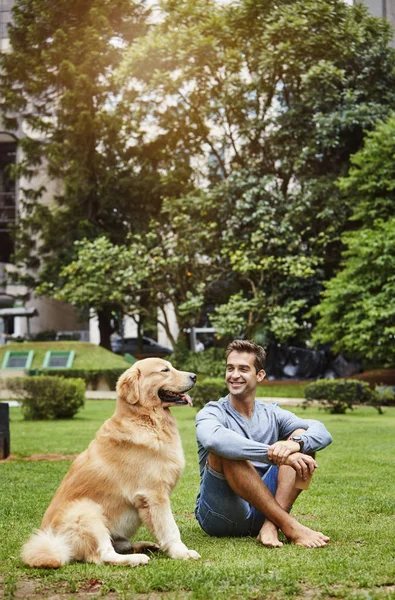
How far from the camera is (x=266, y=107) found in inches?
1254

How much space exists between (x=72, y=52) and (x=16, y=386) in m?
22.4

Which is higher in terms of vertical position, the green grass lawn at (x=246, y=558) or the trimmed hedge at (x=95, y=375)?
the green grass lawn at (x=246, y=558)

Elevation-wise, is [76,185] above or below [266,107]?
below

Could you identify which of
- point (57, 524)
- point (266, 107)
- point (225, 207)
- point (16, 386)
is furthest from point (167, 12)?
point (57, 524)

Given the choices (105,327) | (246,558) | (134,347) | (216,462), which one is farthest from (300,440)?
(134,347)

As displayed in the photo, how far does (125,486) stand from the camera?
4.87 meters

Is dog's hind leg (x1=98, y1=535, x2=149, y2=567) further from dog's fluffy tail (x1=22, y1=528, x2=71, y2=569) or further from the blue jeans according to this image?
the blue jeans

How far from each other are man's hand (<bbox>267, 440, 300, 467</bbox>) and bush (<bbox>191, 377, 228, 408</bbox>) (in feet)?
43.1

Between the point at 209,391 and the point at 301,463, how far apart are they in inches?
525

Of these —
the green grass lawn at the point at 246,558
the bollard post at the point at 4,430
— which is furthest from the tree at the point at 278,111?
the green grass lawn at the point at 246,558

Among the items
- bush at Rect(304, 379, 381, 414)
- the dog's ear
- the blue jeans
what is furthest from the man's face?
bush at Rect(304, 379, 381, 414)

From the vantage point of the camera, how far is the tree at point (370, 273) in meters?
24.2

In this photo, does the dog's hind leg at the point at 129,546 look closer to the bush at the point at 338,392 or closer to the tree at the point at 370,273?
the bush at the point at 338,392

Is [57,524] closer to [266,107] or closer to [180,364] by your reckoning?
[180,364]
